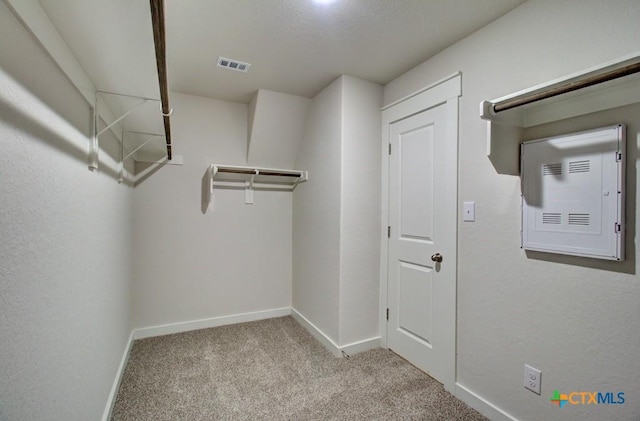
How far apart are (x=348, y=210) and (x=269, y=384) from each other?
140 centimetres

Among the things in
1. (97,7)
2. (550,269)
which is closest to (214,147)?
(97,7)

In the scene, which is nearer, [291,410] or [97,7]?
[97,7]

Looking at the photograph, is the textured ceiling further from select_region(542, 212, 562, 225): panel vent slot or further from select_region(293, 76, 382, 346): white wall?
select_region(542, 212, 562, 225): panel vent slot

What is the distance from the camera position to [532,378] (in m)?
1.55

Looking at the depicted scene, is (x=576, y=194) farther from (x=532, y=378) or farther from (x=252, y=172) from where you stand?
(x=252, y=172)

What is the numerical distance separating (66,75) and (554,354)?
2.43 m

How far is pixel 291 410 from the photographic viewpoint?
1814 mm

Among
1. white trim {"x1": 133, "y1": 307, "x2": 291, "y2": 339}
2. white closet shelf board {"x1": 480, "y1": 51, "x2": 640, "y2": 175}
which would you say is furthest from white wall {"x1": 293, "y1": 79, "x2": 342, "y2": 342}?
white closet shelf board {"x1": 480, "y1": 51, "x2": 640, "y2": 175}

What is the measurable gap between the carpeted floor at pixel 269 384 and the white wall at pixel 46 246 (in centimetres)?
47

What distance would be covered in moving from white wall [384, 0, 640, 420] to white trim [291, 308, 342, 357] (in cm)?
95

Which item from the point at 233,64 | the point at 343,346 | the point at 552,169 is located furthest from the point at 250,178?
the point at 552,169

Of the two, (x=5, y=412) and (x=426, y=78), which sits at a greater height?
(x=426, y=78)

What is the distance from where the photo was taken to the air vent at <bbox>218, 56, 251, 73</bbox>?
2.23 metres

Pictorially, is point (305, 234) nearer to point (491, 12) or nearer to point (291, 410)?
point (291, 410)
